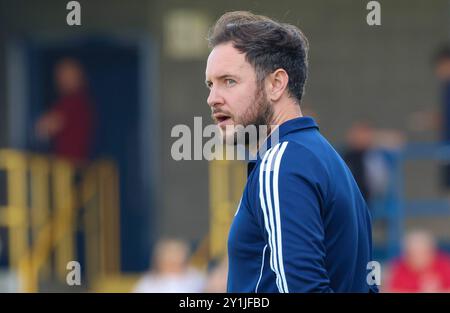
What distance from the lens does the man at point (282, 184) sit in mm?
2783

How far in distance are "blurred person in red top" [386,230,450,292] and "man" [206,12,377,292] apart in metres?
5.92

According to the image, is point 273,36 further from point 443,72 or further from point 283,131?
point 443,72

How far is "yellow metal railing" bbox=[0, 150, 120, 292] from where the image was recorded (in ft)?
31.8

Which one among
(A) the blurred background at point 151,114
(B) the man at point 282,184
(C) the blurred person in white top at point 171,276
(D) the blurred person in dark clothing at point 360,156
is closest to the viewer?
(B) the man at point 282,184

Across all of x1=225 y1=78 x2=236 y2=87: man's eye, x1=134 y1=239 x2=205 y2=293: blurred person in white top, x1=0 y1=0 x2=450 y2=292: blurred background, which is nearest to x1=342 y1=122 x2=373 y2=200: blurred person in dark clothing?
x1=0 y1=0 x2=450 y2=292: blurred background

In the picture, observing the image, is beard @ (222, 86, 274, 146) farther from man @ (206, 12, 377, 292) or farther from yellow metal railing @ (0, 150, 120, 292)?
yellow metal railing @ (0, 150, 120, 292)

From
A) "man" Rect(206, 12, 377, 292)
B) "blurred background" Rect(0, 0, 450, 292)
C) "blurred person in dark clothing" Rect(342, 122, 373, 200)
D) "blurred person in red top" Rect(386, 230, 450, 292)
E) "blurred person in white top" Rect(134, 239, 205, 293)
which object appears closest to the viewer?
"man" Rect(206, 12, 377, 292)

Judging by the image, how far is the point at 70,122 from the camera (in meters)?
10.8

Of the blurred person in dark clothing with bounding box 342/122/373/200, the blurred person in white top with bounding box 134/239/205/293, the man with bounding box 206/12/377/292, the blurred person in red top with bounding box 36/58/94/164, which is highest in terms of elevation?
the blurred person in red top with bounding box 36/58/94/164

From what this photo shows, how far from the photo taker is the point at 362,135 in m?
9.80

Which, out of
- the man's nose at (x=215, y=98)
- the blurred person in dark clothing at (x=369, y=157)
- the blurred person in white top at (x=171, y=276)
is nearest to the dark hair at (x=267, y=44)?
the man's nose at (x=215, y=98)

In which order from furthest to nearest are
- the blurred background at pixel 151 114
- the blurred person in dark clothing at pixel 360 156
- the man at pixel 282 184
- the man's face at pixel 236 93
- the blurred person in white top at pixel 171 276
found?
1. the blurred background at pixel 151 114
2. the blurred person in dark clothing at pixel 360 156
3. the blurred person in white top at pixel 171 276
4. the man's face at pixel 236 93
5. the man at pixel 282 184

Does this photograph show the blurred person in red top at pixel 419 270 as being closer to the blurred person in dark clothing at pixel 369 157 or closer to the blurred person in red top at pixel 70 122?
the blurred person in dark clothing at pixel 369 157

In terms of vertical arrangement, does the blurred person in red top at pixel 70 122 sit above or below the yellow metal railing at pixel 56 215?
above
